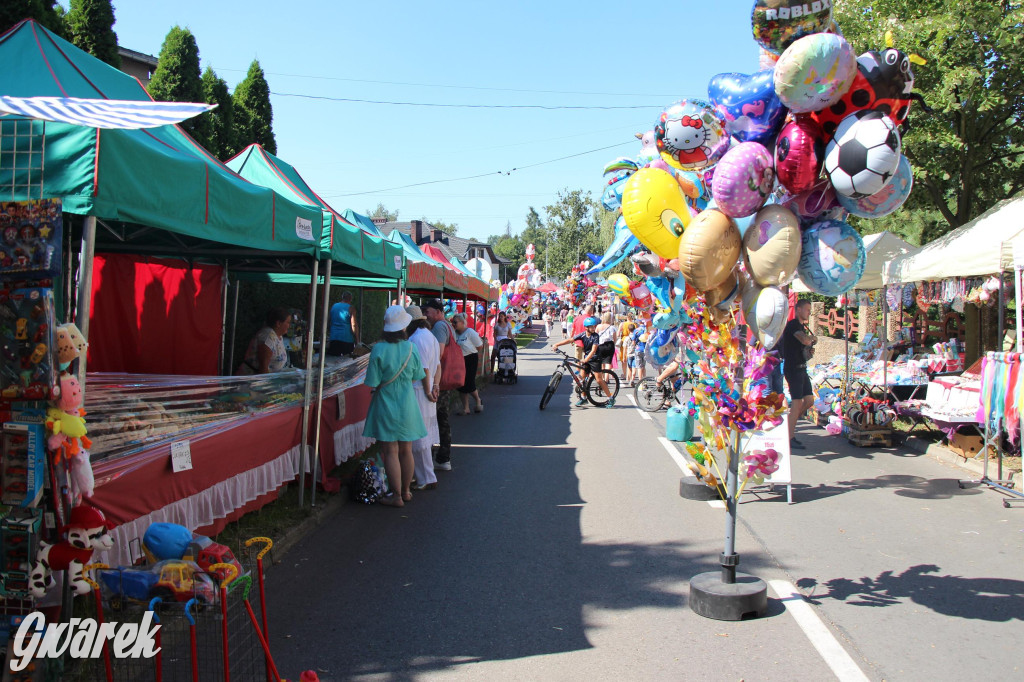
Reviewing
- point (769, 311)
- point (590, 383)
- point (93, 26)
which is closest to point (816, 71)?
point (769, 311)

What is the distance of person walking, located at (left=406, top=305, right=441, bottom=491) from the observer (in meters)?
7.52

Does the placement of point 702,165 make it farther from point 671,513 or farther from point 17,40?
point 17,40

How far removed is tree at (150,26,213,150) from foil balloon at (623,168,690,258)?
356 inches

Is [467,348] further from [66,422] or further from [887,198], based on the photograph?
[66,422]

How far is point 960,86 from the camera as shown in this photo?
1152 cm

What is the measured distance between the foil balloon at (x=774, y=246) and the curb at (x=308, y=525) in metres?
4.00

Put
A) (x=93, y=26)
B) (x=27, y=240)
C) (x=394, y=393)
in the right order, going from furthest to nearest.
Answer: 1. (x=93, y=26)
2. (x=394, y=393)
3. (x=27, y=240)

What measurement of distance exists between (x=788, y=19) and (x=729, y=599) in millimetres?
3489

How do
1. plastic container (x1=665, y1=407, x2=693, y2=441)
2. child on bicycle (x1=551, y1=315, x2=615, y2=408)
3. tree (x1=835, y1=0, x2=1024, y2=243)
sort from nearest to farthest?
plastic container (x1=665, y1=407, x2=693, y2=441) < tree (x1=835, y1=0, x2=1024, y2=243) < child on bicycle (x1=551, y1=315, x2=615, y2=408)

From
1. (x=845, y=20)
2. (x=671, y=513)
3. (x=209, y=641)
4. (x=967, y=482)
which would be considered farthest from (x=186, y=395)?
(x=845, y=20)

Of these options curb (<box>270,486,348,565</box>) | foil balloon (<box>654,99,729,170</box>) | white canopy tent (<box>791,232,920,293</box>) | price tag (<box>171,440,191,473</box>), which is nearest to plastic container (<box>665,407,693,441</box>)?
white canopy tent (<box>791,232,920,293</box>)

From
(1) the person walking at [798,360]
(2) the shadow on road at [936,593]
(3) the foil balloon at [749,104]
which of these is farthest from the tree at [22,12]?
(1) the person walking at [798,360]

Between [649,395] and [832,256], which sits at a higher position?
[832,256]

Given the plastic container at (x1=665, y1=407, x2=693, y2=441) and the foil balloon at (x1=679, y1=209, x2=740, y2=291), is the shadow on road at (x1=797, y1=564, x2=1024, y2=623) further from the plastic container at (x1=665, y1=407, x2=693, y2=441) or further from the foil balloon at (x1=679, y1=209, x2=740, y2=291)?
the plastic container at (x1=665, y1=407, x2=693, y2=441)
